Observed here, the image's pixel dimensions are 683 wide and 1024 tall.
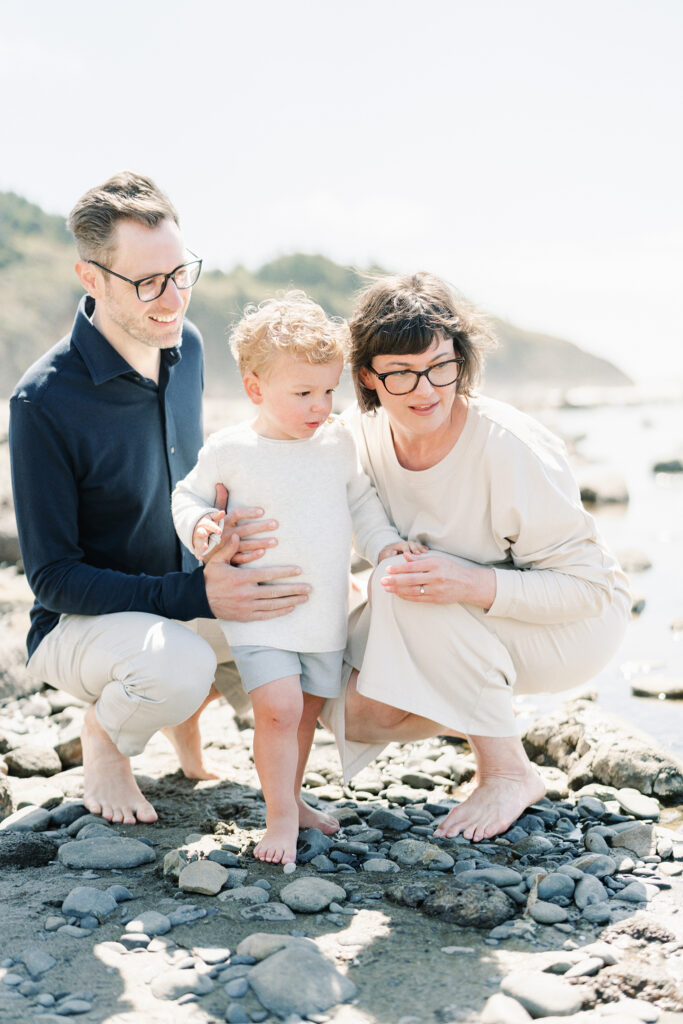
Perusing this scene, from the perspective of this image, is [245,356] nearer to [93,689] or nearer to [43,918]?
[93,689]

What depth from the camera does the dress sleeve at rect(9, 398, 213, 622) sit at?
342 cm

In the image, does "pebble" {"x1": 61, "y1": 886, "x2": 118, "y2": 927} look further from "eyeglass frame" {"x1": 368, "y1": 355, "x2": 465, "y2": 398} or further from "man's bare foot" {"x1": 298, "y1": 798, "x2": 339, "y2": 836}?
"eyeglass frame" {"x1": 368, "y1": 355, "x2": 465, "y2": 398}

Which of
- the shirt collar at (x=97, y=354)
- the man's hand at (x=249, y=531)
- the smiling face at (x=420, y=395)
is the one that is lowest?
the man's hand at (x=249, y=531)

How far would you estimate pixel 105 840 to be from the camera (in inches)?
126

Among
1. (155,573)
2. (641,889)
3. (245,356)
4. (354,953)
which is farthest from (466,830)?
(245,356)

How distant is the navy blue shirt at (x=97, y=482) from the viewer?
3.43 m

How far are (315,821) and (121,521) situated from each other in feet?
3.88

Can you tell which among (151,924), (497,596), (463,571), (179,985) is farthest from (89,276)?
(179,985)

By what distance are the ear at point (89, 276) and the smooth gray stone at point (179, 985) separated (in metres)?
2.20

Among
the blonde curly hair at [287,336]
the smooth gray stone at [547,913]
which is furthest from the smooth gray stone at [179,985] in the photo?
the blonde curly hair at [287,336]

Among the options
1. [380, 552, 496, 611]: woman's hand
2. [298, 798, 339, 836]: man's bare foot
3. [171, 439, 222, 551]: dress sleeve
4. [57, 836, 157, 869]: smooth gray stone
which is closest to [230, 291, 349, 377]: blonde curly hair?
[171, 439, 222, 551]: dress sleeve

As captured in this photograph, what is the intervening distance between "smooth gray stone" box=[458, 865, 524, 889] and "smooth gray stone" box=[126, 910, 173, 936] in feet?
2.60

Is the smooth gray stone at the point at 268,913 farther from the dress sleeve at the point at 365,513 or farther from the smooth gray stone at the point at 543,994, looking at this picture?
the dress sleeve at the point at 365,513

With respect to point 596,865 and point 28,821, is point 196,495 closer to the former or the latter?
point 28,821
